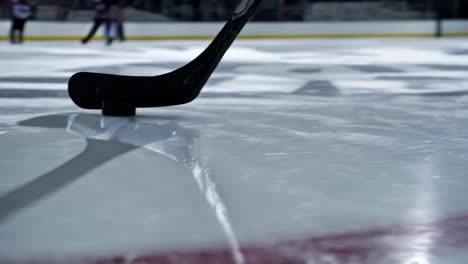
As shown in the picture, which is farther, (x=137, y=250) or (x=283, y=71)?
(x=283, y=71)

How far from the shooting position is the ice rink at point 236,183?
0.98m

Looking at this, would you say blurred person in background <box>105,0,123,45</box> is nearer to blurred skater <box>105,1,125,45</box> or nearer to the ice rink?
blurred skater <box>105,1,125,45</box>

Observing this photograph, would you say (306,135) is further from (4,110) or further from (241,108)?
(4,110)

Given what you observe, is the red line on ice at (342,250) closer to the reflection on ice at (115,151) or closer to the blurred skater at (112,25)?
the reflection on ice at (115,151)

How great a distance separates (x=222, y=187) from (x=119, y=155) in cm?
42

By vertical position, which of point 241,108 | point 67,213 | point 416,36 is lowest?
point 416,36

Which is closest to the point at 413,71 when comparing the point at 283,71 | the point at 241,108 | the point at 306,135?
the point at 283,71

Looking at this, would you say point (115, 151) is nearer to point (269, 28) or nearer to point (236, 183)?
point (236, 183)

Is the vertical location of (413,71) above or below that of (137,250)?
below

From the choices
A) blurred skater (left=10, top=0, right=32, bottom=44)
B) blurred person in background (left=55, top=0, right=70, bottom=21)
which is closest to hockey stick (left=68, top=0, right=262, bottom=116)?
blurred skater (left=10, top=0, right=32, bottom=44)

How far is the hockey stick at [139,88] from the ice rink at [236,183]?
0.07m

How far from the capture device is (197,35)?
12.7m

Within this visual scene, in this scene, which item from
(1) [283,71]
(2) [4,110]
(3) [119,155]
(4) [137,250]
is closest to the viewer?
(4) [137,250]

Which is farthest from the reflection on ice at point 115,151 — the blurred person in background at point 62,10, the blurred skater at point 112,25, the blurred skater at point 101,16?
the blurred person in background at point 62,10
